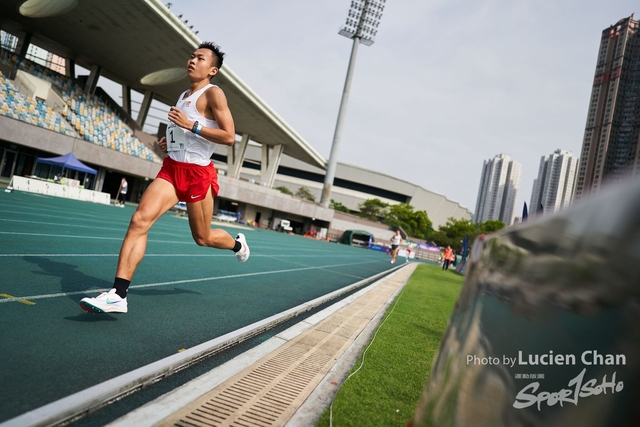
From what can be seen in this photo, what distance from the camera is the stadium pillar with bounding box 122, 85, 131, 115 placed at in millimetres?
42000

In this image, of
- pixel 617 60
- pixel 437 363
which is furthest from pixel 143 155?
pixel 437 363

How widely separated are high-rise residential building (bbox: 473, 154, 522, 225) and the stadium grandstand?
367ft

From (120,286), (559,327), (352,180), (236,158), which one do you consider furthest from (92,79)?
(352,180)

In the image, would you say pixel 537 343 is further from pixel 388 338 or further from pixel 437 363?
pixel 388 338

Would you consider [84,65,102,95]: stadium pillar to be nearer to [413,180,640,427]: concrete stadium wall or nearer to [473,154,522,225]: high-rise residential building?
[413,180,640,427]: concrete stadium wall

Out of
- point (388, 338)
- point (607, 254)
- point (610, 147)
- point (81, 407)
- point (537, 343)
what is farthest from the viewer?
point (610, 147)

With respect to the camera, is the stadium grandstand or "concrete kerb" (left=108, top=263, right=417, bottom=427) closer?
"concrete kerb" (left=108, top=263, right=417, bottom=427)

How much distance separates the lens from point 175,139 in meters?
3.95

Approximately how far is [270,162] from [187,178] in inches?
2047

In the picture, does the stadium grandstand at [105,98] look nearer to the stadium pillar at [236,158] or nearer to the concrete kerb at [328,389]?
the stadium pillar at [236,158]

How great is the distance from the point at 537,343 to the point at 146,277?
5511 millimetres

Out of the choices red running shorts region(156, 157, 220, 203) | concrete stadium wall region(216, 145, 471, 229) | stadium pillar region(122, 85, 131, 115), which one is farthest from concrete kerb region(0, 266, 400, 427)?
concrete stadium wall region(216, 145, 471, 229)

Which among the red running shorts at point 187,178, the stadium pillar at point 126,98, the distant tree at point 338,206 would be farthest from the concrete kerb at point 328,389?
the distant tree at point 338,206

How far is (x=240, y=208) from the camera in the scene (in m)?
51.2
